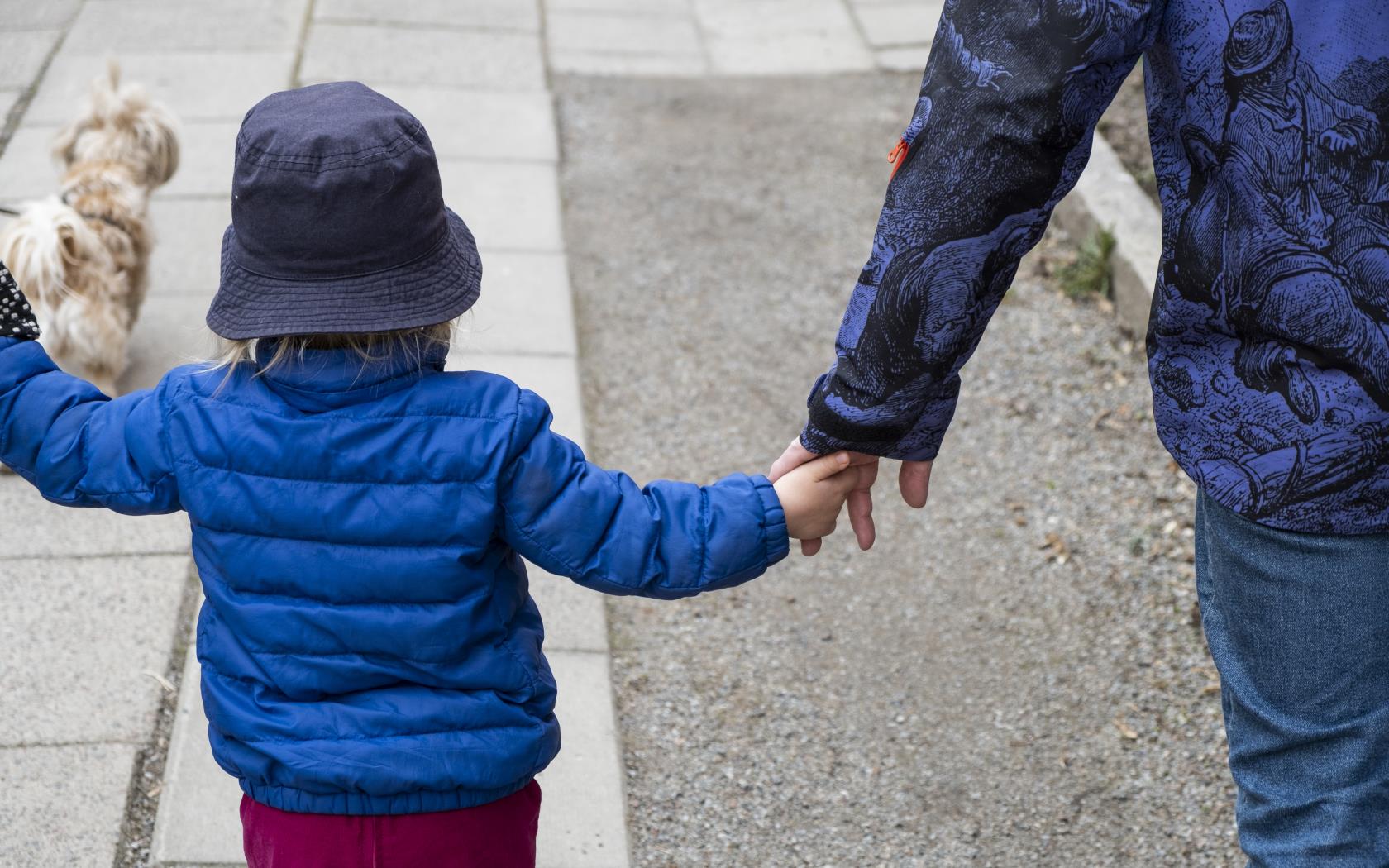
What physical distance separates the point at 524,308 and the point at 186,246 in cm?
126

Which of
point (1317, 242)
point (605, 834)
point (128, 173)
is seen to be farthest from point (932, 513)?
point (128, 173)

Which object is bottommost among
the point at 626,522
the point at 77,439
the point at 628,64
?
the point at 628,64

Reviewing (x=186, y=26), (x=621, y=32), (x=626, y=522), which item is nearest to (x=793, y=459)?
(x=626, y=522)

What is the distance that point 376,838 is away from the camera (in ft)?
5.94

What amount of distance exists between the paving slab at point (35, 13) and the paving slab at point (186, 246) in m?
1.97

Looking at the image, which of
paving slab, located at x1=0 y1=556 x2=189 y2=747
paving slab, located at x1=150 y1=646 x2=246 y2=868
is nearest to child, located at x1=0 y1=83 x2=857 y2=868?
paving slab, located at x1=150 y1=646 x2=246 y2=868

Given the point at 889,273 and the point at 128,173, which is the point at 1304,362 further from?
the point at 128,173

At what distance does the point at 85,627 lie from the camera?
10.5 feet

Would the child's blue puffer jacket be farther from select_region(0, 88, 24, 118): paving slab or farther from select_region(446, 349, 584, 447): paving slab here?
select_region(0, 88, 24, 118): paving slab

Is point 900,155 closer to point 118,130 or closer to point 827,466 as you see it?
point 827,466

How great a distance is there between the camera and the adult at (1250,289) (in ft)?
5.09

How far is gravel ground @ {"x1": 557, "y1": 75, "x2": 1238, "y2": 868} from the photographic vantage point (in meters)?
2.84

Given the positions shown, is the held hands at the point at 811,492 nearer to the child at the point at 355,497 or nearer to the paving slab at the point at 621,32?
the child at the point at 355,497

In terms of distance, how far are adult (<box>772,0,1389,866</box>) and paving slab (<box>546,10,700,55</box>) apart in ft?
17.0
